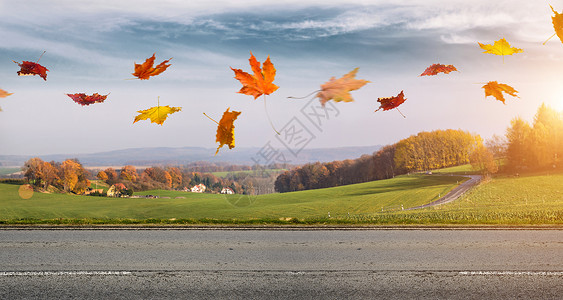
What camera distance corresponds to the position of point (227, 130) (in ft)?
14.0

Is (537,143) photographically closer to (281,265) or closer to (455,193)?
(455,193)

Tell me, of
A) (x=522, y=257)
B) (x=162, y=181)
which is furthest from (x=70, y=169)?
(x=522, y=257)

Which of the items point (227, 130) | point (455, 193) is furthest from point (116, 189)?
point (227, 130)

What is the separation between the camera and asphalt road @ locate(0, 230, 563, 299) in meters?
5.25

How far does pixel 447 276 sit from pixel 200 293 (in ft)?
12.4

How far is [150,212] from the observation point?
42969 mm

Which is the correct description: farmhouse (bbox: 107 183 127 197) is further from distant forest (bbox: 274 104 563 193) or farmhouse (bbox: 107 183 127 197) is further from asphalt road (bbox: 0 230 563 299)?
asphalt road (bbox: 0 230 563 299)

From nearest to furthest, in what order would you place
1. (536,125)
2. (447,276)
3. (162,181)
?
(447,276), (536,125), (162,181)

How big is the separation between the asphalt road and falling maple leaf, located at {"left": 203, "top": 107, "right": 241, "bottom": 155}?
2.23 meters

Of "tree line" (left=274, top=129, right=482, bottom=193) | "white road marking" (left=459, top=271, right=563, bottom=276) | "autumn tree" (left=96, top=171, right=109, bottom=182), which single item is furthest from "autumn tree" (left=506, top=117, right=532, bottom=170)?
"autumn tree" (left=96, top=171, right=109, bottom=182)

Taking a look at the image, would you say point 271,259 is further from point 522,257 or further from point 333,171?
point 333,171

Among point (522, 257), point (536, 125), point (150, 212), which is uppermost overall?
point (536, 125)

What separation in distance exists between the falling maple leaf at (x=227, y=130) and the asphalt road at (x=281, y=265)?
7.30 ft

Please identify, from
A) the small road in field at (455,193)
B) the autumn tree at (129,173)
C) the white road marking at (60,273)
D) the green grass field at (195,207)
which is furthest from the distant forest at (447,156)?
the white road marking at (60,273)
